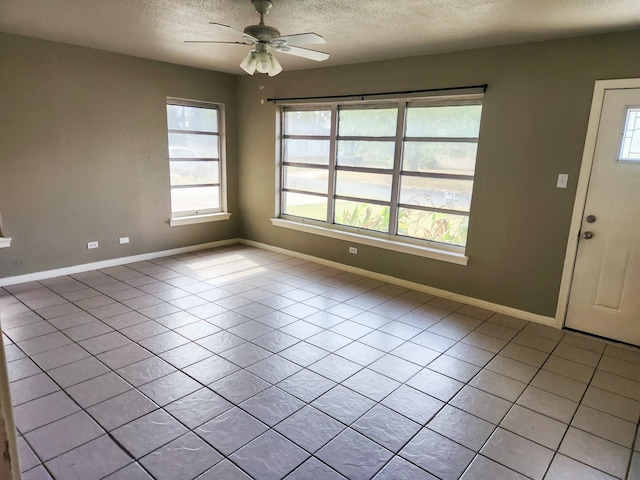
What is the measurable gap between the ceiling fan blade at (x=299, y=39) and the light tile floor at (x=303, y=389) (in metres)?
2.24

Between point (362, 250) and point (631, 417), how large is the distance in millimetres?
3040

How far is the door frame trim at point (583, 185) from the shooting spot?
3.25 m

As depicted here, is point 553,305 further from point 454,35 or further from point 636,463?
point 454,35

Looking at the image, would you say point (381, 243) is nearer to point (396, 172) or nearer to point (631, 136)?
point (396, 172)

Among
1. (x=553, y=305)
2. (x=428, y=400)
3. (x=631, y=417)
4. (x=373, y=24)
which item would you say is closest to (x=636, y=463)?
(x=631, y=417)

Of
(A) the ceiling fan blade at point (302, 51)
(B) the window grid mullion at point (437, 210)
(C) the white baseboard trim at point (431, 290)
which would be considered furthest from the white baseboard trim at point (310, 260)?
(A) the ceiling fan blade at point (302, 51)

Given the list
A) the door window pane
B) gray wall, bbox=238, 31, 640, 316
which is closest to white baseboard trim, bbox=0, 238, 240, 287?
gray wall, bbox=238, 31, 640, 316

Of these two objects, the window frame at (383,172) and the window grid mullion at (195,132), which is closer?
the window frame at (383,172)

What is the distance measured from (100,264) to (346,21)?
389 centimetres

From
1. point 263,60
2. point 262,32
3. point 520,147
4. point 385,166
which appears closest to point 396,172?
point 385,166

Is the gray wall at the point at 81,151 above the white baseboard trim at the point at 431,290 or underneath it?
above

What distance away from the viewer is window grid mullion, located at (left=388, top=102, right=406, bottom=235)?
4.51 m

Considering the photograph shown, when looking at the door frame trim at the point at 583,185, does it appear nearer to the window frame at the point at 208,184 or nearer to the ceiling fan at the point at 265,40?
the ceiling fan at the point at 265,40

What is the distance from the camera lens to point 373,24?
3277 mm
